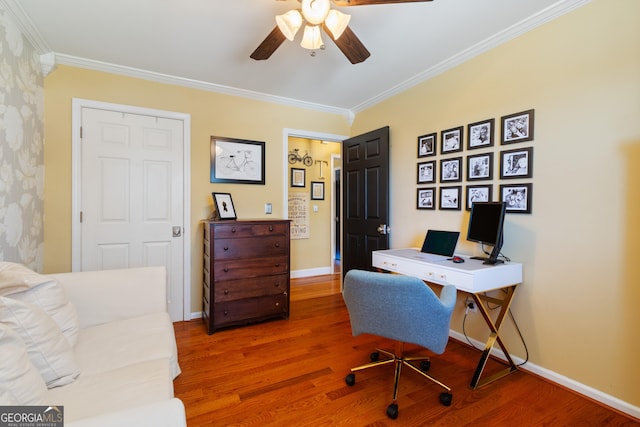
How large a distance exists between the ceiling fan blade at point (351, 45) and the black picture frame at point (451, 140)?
1141 mm

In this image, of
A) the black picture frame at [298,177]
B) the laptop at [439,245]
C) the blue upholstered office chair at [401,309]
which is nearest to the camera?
the blue upholstered office chair at [401,309]

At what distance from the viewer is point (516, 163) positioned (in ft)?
7.06

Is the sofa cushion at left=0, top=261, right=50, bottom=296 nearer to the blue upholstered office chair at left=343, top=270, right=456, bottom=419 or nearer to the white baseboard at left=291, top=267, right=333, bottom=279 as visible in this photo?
the blue upholstered office chair at left=343, top=270, right=456, bottom=419

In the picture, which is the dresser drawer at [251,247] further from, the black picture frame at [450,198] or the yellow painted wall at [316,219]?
the yellow painted wall at [316,219]

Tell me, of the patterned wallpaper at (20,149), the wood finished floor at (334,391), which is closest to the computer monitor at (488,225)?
the wood finished floor at (334,391)

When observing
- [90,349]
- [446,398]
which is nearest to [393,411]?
[446,398]

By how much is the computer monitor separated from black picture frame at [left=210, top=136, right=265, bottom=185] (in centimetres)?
230

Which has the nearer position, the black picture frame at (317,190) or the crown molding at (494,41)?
the crown molding at (494,41)

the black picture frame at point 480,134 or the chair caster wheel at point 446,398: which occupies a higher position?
the black picture frame at point 480,134

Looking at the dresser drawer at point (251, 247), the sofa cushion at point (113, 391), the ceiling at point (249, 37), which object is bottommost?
the sofa cushion at point (113, 391)

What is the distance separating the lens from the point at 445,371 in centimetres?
212

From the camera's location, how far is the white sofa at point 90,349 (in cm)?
90

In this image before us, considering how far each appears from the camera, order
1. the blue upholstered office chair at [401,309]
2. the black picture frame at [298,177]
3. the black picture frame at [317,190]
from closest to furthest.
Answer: the blue upholstered office chair at [401,309], the black picture frame at [298,177], the black picture frame at [317,190]

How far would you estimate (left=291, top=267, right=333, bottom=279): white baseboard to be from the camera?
15.9 ft
